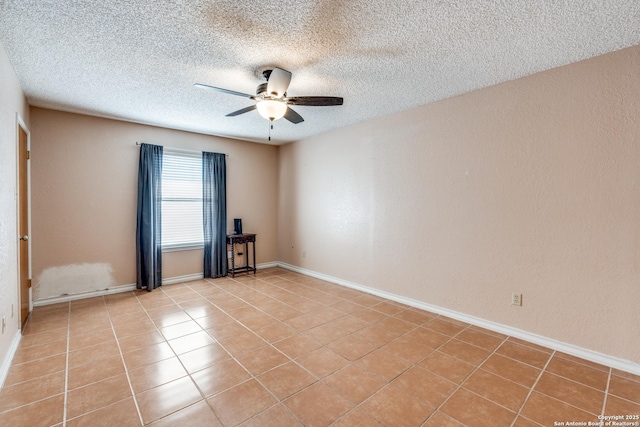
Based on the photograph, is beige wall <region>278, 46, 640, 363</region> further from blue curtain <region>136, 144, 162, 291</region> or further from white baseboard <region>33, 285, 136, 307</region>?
white baseboard <region>33, 285, 136, 307</region>

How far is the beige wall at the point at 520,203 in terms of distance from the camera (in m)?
2.28

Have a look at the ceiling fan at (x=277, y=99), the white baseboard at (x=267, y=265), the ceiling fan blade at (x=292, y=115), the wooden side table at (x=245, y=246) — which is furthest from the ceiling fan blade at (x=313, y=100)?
the white baseboard at (x=267, y=265)

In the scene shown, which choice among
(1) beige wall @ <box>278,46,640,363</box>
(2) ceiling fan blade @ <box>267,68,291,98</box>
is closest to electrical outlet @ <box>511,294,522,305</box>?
(1) beige wall @ <box>278,46,640,363</box>

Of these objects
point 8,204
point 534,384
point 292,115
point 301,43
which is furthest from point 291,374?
point 8,204

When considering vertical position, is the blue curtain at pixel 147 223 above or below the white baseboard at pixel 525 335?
above

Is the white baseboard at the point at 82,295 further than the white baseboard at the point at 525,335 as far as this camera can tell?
Yes

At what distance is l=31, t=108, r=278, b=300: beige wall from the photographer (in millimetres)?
3660

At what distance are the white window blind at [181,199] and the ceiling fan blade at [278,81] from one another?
289 centimetres

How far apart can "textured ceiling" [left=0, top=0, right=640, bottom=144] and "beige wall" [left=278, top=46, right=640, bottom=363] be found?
289 millimetres

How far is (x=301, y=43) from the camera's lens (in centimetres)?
220

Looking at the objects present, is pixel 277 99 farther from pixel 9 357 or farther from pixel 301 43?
pixel 9 357

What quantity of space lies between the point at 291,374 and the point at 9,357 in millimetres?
2279

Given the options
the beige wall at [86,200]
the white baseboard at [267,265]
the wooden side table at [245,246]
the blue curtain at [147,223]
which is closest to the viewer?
the beige wall at [86,200]

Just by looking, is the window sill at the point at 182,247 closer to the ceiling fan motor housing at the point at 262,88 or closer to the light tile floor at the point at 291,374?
the light tile floor at the point at 291,374
